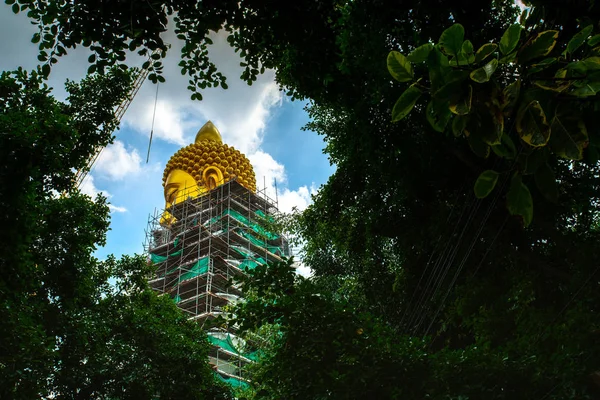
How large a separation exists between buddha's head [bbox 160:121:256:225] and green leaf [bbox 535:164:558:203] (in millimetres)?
29844

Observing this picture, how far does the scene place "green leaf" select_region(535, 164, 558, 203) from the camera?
1399mm

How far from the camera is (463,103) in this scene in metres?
1.40

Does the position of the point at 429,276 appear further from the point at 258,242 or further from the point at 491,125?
the point at 258,242

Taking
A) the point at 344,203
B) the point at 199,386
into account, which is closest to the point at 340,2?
the point at 344,203

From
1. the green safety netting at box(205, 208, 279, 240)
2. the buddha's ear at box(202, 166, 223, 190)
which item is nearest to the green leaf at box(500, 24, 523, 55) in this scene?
the green safety netting at box(205, 208, 279, 240)

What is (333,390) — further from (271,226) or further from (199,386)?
(271,226)

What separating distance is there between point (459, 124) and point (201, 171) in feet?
105

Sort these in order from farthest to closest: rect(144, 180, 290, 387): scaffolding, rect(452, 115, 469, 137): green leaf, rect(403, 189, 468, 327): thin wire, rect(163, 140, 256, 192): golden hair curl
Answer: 1. rect(163, 140, 256, 192): golden hair curl
2. rect(144, 180, 290, 387): scaffolding
3. rect(403, 189, 468, 327): thin wire
4. rect(452, 115, 469, 137): green leaf

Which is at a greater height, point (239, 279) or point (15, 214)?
point (15, 214)

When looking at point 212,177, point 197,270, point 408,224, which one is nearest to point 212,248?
point 197,270

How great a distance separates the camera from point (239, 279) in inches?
247

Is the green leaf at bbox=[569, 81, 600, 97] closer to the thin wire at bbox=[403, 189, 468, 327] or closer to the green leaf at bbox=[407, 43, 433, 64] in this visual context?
the green leaf at bbox=[407, 43, 433, 64]

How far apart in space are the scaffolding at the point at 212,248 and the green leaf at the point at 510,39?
70.0 feet

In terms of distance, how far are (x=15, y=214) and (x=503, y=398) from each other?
601 centimetres
